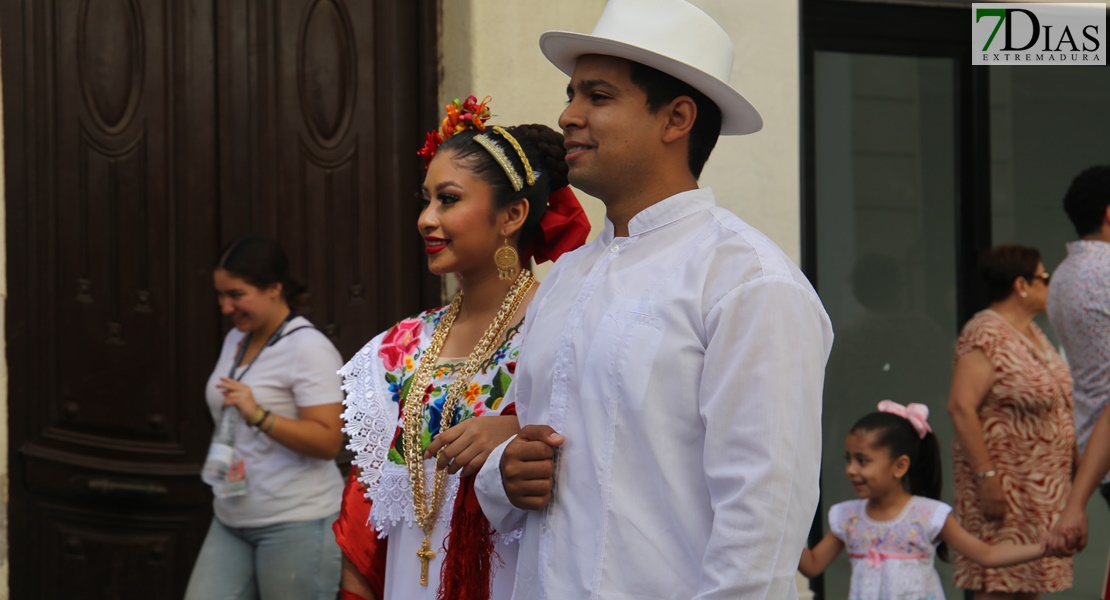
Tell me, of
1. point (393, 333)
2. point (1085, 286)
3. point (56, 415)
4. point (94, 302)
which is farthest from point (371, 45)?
point (1085, 286)

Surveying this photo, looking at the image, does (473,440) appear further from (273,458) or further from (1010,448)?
(1010,448)

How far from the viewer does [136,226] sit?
5.56m

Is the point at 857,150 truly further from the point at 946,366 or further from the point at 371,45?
the point at 371,45

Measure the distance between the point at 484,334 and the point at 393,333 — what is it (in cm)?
34

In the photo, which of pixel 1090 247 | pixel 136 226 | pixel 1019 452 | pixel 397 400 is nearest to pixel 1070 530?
pixel 1090 247

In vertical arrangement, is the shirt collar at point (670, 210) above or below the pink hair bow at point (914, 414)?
above

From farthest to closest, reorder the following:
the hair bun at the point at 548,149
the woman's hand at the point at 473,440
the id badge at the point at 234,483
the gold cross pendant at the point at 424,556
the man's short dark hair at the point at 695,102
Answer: the id badge at the point at 234,483
the hair bun at the point at 548,149
the gold cross pendant at the point at 424,556
the woman's hand at the point at 473,440
the man's short dark hair at the point at 695,102

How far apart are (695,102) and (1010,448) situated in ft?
12.8

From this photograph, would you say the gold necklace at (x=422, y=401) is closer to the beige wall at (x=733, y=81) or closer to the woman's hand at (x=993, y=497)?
the beige wall at (x=733, y=81)

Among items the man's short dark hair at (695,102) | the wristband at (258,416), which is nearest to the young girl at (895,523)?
the wristband at (258,416)

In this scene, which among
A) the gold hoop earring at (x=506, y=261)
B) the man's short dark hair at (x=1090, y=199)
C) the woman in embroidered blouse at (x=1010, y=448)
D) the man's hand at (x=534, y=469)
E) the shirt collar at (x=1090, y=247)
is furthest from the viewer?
the woman in embroidered blouse at (x=1010, y=448)

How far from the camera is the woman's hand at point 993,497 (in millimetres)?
5938

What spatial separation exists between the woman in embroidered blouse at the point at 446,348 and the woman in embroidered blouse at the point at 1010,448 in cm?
305
